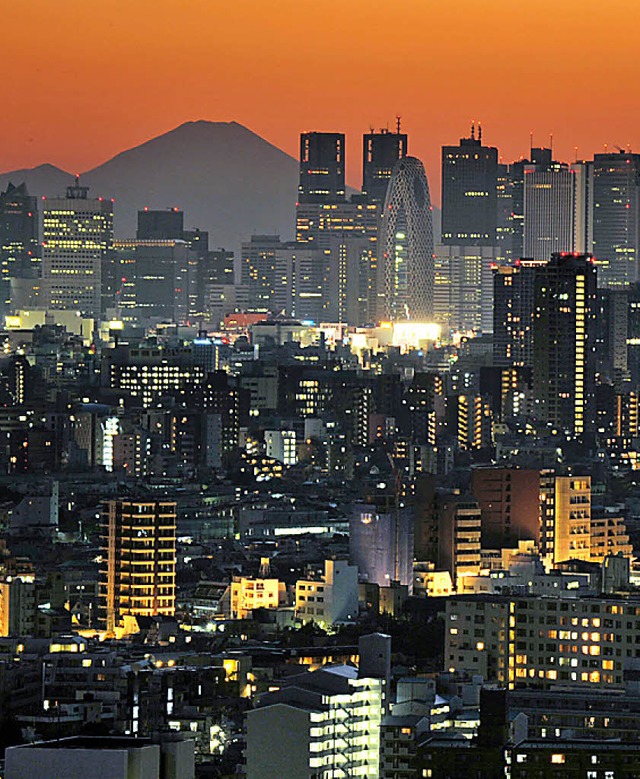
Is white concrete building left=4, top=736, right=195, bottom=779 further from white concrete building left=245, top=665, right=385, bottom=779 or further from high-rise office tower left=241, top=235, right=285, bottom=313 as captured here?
high-rise office tower left=241, top=235, right=285, bottom=313

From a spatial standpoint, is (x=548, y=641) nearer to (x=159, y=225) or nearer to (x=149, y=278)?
(x=149, y=278)

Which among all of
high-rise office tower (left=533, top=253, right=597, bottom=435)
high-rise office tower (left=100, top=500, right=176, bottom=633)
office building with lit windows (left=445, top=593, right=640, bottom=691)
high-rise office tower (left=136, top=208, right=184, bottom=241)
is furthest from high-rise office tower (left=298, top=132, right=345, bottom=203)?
office building with lit windows (left=445, top=593, right=640, bottom=691)

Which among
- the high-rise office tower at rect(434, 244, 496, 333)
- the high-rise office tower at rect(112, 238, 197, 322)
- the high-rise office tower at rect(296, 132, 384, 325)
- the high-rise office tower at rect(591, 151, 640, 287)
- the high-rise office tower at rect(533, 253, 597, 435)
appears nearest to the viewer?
the high-rise office tower at rect(533, 253, 597, 435)

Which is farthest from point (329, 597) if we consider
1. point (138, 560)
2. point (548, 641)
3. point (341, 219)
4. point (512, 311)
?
point (341, 219)

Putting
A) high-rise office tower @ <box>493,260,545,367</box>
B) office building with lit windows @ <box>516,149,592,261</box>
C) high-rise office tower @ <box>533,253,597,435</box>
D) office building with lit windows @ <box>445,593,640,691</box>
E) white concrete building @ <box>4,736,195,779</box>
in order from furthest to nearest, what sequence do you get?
1. office building with lit windows @ <box>516,149,592,261</box>
2. high-rise office tower @ <box>493,260,545,367</box>
3. high-rise office tower @ <box>533,253,597,435</box>
4. office building with lit windows @ <box>445,593,640,691</box>
5. white concrete building @ <box>4,736,195,779</box>

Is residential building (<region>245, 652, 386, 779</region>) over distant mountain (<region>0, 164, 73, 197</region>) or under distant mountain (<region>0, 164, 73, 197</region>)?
under

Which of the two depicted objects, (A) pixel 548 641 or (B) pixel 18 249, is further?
(B) pixel 18 249

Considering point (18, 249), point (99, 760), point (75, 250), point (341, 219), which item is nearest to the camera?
point (99, 760)
